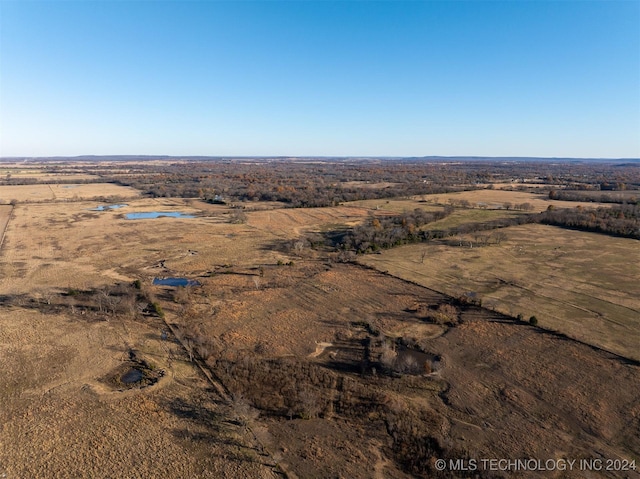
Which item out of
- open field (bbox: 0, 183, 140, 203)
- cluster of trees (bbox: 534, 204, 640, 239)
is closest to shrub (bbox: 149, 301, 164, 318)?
cluster of trees (bbox: 534, 204, 640, 239)

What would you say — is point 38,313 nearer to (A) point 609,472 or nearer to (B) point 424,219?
(A) point 609,472

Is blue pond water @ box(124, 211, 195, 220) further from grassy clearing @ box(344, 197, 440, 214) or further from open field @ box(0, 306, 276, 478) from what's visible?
open field @ box(0, 306, 276, 478)

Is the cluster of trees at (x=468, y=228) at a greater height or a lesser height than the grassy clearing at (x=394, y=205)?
lesser

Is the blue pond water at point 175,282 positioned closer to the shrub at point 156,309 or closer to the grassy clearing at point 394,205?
the shrub at point 156,309

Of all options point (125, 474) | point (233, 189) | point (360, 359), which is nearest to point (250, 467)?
point (125, 474)

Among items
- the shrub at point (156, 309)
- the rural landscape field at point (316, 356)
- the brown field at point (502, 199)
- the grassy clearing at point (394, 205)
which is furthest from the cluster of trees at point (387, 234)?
the brown field at point (502, 199)
